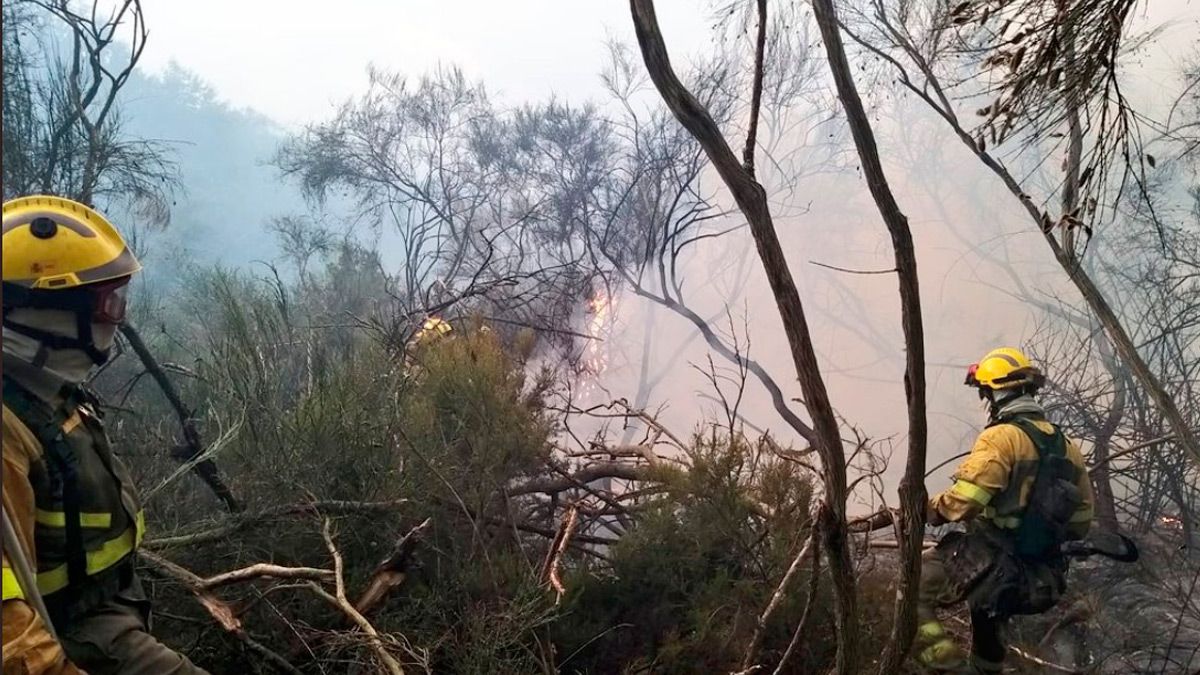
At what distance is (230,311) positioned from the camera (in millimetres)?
3893

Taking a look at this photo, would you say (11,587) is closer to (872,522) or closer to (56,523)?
(56,523)

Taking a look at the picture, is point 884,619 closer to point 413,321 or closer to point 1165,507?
point 1165,507

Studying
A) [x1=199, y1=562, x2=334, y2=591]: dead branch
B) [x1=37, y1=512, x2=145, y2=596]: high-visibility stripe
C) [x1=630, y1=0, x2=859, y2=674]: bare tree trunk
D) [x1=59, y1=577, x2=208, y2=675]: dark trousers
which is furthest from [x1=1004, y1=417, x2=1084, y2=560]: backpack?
[x1=37, y1=512, x2=145, y2=596]: high-visibility stripe

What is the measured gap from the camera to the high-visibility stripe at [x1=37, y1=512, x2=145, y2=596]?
1.60m

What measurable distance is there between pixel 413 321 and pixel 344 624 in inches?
124

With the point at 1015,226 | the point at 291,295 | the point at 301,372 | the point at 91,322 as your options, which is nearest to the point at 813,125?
the point at 1015,226

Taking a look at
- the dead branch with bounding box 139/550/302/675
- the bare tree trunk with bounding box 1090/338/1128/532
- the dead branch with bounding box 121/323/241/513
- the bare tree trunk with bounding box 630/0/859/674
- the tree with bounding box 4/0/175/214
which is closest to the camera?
the bare tree trunk with bounding box 630/0/859/674

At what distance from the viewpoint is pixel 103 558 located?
1709 mm

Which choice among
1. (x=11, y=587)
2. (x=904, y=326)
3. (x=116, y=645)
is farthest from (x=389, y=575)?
(x=904, y=326)

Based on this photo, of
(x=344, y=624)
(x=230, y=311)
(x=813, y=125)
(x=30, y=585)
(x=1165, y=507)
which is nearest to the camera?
(x=30, y=585)

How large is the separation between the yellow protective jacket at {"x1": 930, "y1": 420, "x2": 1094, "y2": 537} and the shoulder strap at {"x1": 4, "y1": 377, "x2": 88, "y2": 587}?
11.7 ft

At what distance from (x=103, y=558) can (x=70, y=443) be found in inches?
12.2

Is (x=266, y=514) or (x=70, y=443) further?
Result: (x=266, y=514)

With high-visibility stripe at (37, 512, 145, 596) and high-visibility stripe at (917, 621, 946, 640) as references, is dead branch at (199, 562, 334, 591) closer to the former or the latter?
high-visibility stripe at (37, 512, 145, 596)
